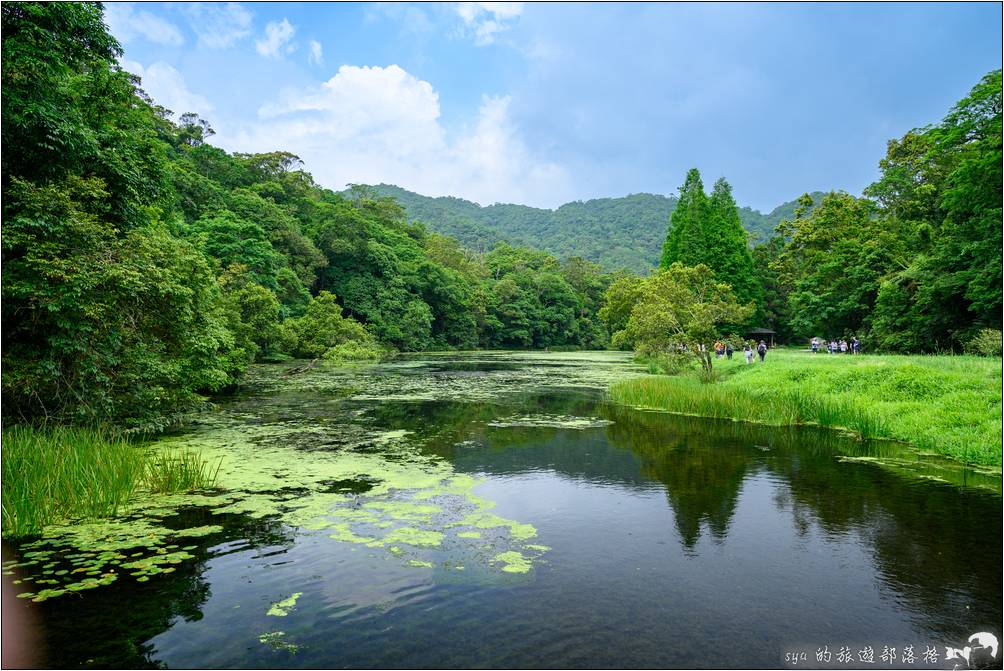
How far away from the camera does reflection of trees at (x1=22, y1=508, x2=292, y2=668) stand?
15.0 feet

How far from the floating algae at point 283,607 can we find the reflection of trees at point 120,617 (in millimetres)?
594

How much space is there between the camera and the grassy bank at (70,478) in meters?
7.09

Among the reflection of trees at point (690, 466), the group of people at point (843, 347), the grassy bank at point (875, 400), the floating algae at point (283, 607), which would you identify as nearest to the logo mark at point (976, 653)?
the reflection of trees at point (690, 466)

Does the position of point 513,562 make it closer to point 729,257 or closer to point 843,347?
point 843,347

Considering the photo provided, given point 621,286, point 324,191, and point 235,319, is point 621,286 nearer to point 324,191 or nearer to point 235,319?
point 235,319

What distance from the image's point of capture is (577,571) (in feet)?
20.8

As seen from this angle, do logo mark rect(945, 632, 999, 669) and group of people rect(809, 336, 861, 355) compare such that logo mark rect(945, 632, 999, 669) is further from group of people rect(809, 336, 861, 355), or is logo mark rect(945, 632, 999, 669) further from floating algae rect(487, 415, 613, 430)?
group of people rect(809, 336, 861, 355)

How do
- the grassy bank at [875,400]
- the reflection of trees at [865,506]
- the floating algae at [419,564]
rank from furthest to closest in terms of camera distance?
the grassy bank at [875,400], the floating algae at [419,564], the reflection of trees at [865,506]

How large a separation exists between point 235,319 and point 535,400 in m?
17.1

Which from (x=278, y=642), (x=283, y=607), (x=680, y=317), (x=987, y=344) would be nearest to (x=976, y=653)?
(x=278, y=642)

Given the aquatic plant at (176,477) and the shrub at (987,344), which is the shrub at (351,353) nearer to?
the aquatic plant at (176,477)

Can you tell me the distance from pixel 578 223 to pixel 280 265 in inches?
4916

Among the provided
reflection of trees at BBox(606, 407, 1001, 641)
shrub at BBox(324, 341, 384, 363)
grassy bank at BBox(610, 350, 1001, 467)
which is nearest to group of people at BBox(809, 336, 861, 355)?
grassy bank at BBox(610, 350, 1001, 467)

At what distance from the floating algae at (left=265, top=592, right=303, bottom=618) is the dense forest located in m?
7.38
